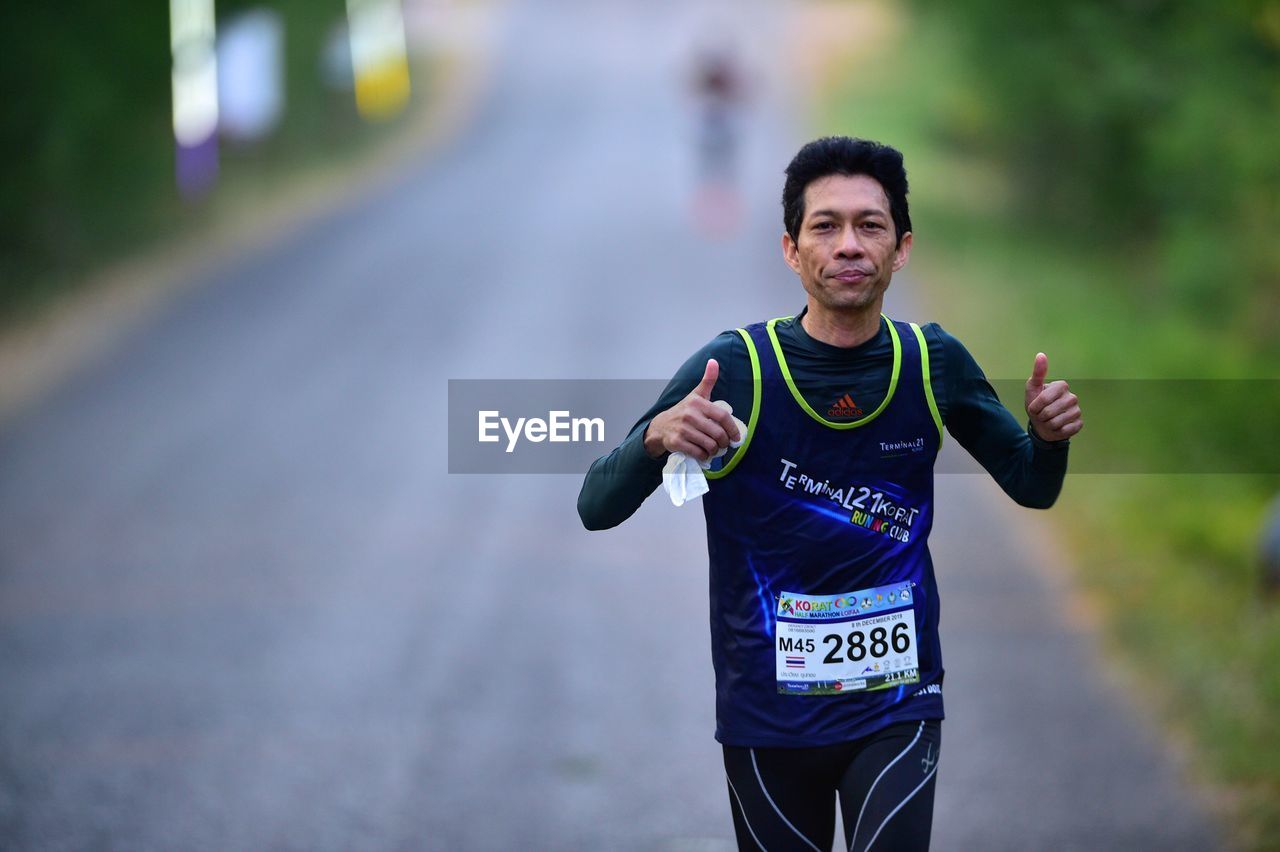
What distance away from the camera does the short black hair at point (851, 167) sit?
3330 mm

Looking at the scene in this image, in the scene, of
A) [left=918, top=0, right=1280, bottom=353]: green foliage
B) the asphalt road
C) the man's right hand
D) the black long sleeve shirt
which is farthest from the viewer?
[left=918, top=0, right=1280, bottom=353]: green foliage

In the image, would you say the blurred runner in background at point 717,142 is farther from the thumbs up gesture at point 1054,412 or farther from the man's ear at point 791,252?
the thumbs up gesture at point 1054,412

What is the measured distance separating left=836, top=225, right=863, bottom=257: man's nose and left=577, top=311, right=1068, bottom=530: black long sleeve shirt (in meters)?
0.22

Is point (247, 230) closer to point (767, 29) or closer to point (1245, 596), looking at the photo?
point (1245, 596)

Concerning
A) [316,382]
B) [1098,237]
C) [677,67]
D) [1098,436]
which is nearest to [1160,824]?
[1098,436]

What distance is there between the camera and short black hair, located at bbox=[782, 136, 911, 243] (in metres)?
3.33

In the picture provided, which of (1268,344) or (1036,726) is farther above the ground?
(1268,344)

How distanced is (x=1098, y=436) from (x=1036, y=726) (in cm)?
518

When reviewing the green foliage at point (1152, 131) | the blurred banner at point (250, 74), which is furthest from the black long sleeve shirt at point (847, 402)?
the blurred banner at point (250, 74)

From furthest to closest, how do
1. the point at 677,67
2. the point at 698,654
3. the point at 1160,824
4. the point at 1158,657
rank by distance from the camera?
the point at 677,67 < the point at 698,654 < the point at 1158,657 < the point at 1160,824

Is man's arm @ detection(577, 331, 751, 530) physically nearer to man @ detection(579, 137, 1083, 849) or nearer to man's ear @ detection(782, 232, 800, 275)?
man @ detection(579, 137, 1083, 849)

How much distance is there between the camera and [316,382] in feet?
47.1

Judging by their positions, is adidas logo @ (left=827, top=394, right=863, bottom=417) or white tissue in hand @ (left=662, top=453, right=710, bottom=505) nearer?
white tissue in hand @ (left=662, top=453, right=710, bottom=505)

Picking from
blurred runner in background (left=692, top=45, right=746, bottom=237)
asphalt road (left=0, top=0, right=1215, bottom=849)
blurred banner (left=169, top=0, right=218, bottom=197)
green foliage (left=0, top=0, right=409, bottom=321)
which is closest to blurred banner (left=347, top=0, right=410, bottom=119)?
green foliage (left=0, top=0, right=409, bottom=321)
